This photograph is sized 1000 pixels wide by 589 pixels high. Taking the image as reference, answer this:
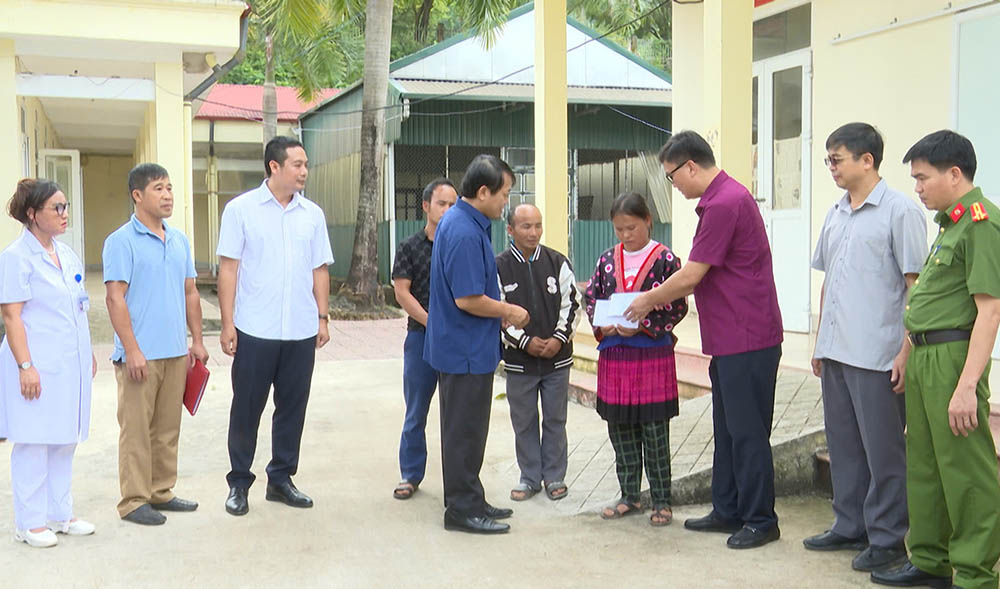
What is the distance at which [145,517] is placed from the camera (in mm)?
4781

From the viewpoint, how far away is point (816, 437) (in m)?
5.02

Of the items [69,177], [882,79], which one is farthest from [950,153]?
[69,177]

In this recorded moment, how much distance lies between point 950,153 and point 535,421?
265 cm

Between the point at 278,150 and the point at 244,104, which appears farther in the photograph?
the point at 244,104

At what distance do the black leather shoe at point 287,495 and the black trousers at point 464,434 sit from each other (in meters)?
0.94

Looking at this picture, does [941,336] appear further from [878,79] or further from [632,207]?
[878,79]

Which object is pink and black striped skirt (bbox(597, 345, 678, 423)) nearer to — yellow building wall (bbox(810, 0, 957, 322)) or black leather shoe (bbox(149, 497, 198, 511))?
black leather shoe (bbox(149, 497, 198, 511))

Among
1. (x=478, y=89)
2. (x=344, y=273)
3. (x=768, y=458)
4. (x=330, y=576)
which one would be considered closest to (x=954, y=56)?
(x=768, y=458)

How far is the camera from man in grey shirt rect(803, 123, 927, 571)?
12.9 feet

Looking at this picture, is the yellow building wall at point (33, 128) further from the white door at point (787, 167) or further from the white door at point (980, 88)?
the white door at point (980, 88)

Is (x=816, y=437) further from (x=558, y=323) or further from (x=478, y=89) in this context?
(x=478, y=89)

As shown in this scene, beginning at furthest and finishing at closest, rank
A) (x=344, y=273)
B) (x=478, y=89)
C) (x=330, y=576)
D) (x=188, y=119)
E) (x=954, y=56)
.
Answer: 1. (x=344, y=273)
2. (x=478, y=89)
3. (x=188, y=119)
4. (x=954, y=56)
5. (x=330, y=576)

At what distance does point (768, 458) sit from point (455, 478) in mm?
1500

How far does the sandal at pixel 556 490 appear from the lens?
523 centimetres
